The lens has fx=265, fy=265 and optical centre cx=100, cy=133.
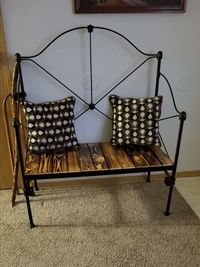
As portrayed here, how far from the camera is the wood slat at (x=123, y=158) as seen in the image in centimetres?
171

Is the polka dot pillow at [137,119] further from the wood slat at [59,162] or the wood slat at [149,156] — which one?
the wood slat at [59,162]

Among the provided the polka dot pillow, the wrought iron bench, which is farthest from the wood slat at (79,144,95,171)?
the polka dot pillow

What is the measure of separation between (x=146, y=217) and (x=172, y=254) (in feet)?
1.12

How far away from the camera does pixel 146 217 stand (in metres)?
1.89

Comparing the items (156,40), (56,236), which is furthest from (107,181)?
(156,40)

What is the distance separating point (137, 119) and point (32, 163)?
31.3 inches

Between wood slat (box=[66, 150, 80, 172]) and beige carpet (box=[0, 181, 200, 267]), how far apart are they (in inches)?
16.8

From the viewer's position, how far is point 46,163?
1.72m

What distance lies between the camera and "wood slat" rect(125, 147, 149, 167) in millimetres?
1726

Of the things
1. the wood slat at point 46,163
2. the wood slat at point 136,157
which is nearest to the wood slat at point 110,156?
the wood slat at point 136,157

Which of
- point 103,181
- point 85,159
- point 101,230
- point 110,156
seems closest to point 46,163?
point 85,159

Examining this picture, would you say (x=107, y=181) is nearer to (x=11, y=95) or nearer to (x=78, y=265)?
(x=78, y=265)

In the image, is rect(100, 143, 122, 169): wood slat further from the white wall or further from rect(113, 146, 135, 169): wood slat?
the white wall

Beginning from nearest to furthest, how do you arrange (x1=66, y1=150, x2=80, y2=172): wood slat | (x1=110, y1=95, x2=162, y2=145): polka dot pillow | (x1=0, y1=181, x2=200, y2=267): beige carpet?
(x1=0, y1=181, x2=200, y2=267): beige carpet, (x1=66, y1=150, x2=80, y2=172): wood slat, (x1=110, y1=95, x2=162, y2=145): polka dot pillow
